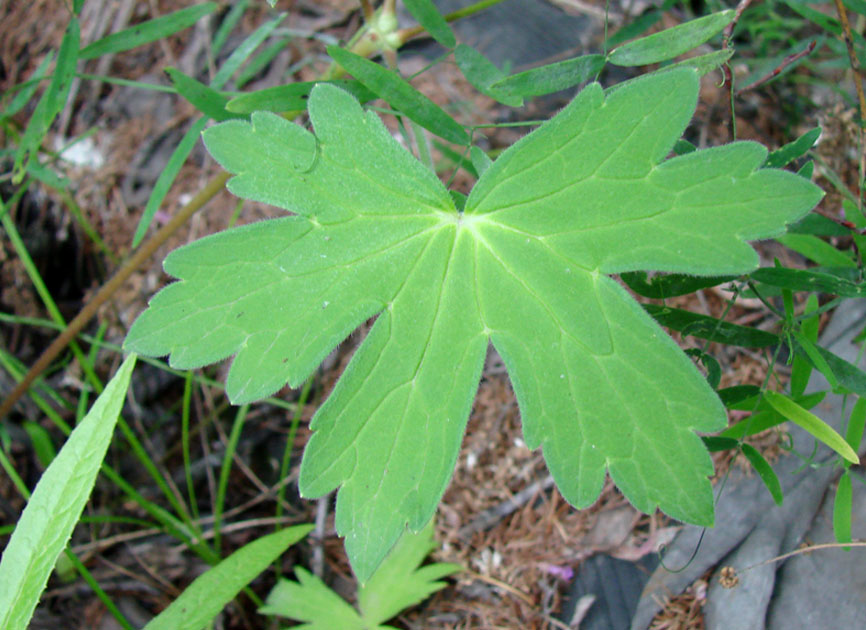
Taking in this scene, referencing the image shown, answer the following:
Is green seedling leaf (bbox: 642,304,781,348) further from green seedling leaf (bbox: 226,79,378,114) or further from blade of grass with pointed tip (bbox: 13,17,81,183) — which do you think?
blade of grass with pointed tip (bbox: 13,17,81,183)

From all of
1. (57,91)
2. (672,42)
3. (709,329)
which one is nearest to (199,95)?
(57,91)

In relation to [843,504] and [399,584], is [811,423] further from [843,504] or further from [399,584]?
[399,584]

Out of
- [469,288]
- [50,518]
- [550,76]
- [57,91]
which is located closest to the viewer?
[50,518]

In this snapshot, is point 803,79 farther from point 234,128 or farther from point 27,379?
point 27,379

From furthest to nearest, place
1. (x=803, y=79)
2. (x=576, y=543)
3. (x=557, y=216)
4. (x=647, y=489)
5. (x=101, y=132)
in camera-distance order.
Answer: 1. (x=101, y=132)
2. (x=803, y=79)
3. (x=576, y=543)
4. (x=557, y=216)
5. (x=647, y=489)

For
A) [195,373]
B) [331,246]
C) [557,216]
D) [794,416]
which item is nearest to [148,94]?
[195,373]

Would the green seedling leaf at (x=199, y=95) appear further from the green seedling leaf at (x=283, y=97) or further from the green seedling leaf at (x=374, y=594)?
the green seedling leaf at (x=374, y=594)

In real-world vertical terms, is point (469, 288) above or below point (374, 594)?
above
